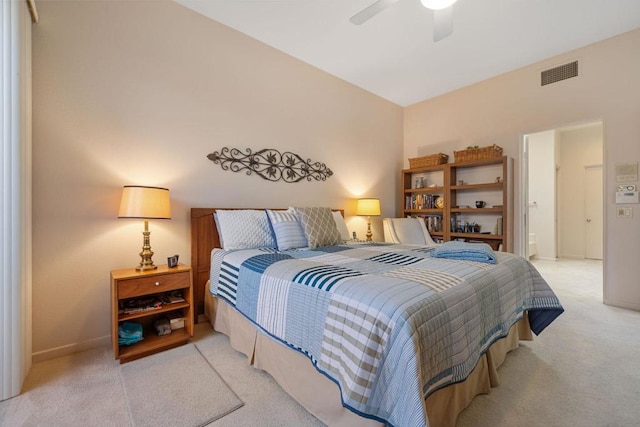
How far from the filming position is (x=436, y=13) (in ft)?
7.00

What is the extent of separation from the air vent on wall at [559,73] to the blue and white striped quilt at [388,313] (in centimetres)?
280

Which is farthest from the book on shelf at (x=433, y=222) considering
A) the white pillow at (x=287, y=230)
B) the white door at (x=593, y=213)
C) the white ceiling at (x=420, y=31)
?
the white door at (x=593, y=213)

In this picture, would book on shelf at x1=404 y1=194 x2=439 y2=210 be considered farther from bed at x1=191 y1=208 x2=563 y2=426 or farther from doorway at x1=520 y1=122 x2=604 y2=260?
doorway at x1=520 y1=122 x2=604 y2=260

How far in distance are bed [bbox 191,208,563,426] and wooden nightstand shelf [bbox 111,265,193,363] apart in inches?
11.8

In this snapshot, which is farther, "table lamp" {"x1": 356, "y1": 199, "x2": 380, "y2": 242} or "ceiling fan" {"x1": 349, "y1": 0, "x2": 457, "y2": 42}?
"table lamp" {"x1": 356, "y1": 199, "x2": 380, "y2": 242}

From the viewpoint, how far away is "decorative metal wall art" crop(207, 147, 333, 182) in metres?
2.83

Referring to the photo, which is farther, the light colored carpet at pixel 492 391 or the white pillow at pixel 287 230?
the white pillow at pixel 287 230

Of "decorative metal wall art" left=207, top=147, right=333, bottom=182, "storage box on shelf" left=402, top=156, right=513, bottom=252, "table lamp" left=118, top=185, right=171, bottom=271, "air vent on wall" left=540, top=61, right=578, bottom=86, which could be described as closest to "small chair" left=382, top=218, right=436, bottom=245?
"storage box on shelf" left=402, top=156, right=513, bottom=252

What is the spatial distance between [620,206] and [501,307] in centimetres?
267

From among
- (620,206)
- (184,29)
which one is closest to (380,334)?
(184,29)

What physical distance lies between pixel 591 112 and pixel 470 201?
1.63 m

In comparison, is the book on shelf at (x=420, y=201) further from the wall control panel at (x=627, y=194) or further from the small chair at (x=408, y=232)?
the wall control panel at (x=627, y=194)

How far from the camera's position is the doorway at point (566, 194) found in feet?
18.8

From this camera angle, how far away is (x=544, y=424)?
4.43 ft
